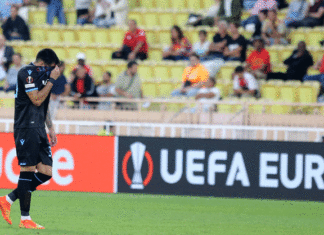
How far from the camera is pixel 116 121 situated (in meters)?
12.1

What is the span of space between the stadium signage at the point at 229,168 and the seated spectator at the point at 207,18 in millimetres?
6425

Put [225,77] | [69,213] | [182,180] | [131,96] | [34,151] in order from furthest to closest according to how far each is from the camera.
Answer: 1. [225,77]
2. [131,96]
3. [182,180]
4. [69,213]
5. [34,151]

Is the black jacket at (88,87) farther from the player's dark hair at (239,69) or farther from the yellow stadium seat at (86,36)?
the yellow stadium seat at (86,36)

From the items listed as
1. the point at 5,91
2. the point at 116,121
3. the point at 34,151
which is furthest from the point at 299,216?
the point at 5,91

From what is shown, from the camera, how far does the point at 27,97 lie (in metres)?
6.62

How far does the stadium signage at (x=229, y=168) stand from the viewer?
10.6 m

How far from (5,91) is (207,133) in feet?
19.9

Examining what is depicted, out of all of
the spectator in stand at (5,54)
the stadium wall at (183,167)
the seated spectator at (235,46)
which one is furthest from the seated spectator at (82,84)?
the seated spectator at (235,46)

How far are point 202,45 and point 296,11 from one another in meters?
2.51

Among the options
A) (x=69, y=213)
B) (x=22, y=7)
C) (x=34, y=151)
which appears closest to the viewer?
(x=34, y=151)

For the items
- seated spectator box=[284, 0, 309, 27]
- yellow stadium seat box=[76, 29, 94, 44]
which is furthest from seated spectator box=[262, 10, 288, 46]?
yellow stadium seat box=[76, 29, 94, 44]

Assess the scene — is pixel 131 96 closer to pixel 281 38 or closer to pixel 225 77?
pixel 225 77

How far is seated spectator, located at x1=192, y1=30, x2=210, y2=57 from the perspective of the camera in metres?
15.3

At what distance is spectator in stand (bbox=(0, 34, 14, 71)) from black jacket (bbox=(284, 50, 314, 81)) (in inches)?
286
